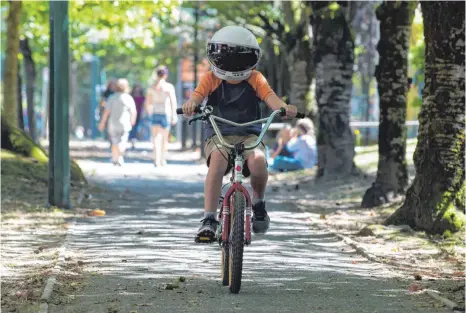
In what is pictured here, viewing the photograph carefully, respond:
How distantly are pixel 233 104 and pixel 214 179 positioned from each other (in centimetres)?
62

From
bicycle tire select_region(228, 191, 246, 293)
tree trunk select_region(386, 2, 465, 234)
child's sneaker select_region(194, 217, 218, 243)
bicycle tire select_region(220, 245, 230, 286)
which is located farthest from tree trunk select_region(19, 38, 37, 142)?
bicycle tire select_region(228, 191, 246, 293)

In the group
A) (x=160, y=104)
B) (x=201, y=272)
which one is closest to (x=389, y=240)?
(x=201, y=272)

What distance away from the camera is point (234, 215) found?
8781 millimetres

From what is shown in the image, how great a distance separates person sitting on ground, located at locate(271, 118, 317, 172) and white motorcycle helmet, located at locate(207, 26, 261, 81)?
14.9 m

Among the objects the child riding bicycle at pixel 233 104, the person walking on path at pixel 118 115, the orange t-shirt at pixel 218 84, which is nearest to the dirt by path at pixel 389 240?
the child riding bicycle at pixel 233 104

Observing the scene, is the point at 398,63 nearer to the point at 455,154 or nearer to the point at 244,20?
the point at 455,154

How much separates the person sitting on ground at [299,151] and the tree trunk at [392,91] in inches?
289

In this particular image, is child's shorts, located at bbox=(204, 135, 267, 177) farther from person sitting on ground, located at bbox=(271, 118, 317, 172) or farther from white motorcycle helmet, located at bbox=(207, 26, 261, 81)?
person sitting on ground, located at bbox=(271, 118, 317, 172)

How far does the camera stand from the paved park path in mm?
8445

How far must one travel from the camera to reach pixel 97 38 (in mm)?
45219

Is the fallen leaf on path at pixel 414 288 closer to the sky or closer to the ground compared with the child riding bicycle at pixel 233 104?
closer to the ground

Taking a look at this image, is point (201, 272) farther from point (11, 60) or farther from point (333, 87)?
point (11, 60)

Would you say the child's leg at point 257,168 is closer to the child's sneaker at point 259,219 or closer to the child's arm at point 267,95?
the child's sneaker at point 259,219

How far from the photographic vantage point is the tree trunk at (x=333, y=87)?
2059cm
